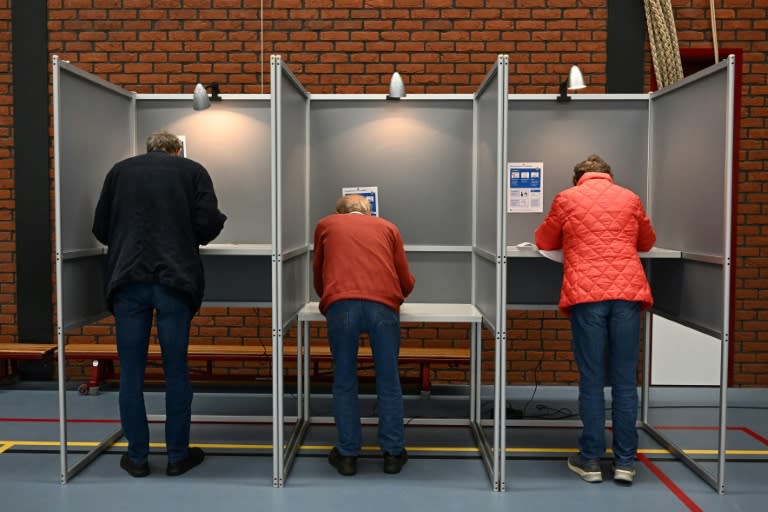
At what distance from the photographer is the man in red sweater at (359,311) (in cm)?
350

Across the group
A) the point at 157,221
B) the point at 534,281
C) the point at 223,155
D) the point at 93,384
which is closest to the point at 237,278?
the point at 223,155

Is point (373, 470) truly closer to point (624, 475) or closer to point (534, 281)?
point (624, 475)

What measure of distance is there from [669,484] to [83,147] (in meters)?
3.56

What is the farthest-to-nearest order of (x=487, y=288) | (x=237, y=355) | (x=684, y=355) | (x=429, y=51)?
1. (x=684, y=355)
2. (x=429, y=51)
3. (x=237, y=355)
4. (x=487, y=288)

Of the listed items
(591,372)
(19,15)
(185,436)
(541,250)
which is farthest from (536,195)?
(19,15)

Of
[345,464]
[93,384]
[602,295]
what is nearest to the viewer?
[602,295]

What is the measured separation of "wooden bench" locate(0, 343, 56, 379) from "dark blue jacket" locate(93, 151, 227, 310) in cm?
214

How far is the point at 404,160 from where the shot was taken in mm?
4449

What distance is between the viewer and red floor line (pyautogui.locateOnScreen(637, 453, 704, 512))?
3.24m

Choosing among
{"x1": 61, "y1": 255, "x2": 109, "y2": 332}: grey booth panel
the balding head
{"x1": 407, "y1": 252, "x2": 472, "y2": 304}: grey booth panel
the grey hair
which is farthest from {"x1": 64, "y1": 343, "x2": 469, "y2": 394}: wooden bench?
the grey hair

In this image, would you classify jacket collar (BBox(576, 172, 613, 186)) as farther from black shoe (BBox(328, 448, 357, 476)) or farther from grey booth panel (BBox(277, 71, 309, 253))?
black shoe (BBox(328, 448, 357, 476))

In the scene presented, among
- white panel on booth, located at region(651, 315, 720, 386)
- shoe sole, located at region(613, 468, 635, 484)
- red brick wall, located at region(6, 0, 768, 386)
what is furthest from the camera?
white panel on booth, located at region(651, 315, 720, 386)

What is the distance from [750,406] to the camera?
16.5ft

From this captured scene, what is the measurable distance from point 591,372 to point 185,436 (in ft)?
6.92
